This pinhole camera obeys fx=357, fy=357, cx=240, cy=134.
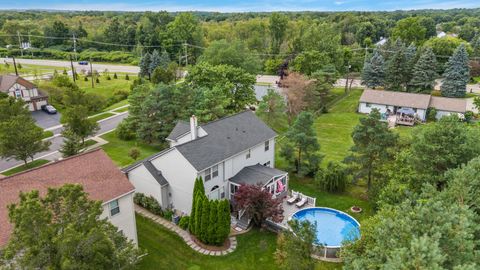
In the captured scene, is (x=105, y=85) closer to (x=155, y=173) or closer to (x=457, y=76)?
(x=155, y=173)

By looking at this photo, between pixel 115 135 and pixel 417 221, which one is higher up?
pixel 417 221

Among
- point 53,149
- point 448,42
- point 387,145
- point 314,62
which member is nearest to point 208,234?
point 387,145

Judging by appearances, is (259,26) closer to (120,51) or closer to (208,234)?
(120,51)

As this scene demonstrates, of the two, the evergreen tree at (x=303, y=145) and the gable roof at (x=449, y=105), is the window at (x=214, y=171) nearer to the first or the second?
the evergreen tree at (x=303, y=145)

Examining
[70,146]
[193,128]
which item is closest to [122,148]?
[70,146]

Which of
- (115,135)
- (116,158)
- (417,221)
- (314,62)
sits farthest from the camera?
(314,62)

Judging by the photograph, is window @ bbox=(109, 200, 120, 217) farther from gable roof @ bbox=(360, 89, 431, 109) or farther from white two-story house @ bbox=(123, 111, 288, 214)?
gable roof @ bbox=(360, 89, 431, 109)
